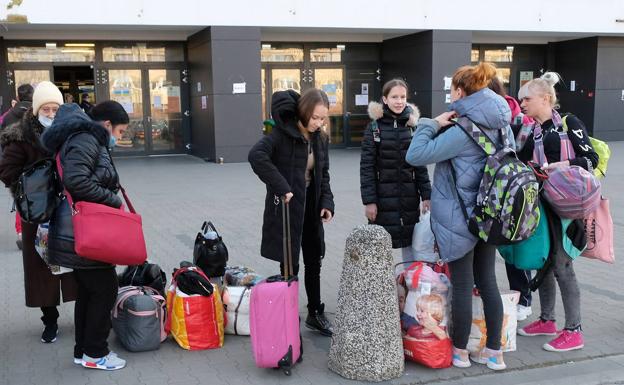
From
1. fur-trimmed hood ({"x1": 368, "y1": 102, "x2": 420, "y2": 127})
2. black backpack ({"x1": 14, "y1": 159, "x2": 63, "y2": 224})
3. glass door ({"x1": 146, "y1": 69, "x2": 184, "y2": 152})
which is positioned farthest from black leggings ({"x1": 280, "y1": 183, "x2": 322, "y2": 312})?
glass door ({"x1": 146, "y1": 69, "x2": 184, "y2": 152})

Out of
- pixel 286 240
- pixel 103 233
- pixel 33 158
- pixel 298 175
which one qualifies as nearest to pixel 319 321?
pixel 286 240

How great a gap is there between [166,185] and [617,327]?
862 cm

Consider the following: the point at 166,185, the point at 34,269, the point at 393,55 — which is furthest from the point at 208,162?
the point at 34,269

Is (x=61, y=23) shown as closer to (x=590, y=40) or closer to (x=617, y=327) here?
(x=617, y=327)

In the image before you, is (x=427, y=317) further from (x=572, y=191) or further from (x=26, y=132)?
(x=26, y=132)

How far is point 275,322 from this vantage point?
3.64m

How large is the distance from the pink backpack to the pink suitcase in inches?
66.1

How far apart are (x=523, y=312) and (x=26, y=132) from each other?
372cm

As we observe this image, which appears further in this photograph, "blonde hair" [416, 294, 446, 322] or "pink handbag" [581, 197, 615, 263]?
"pink handbag" [581, 197, 615, 263]

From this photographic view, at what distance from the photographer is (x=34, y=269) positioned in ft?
13.7

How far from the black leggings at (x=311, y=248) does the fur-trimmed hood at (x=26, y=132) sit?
5.97 ft

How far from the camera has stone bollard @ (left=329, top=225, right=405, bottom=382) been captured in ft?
11.9

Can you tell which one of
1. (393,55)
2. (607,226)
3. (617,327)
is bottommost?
(617,327)

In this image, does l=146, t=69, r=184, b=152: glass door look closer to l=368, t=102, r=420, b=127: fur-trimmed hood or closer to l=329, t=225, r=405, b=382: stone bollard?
l=368, t=102, r=420, b=127: fur-trimmed hood
